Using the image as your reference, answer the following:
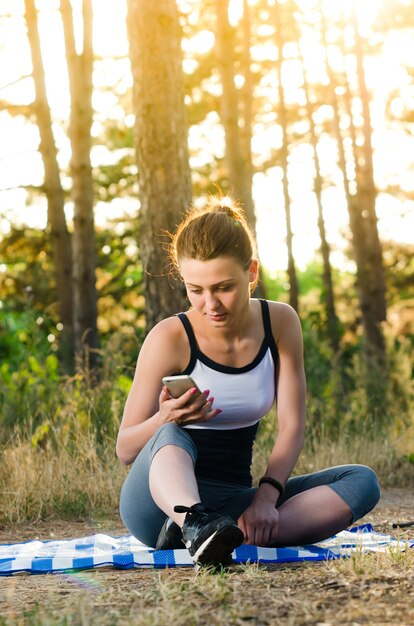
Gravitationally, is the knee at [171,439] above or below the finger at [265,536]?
above

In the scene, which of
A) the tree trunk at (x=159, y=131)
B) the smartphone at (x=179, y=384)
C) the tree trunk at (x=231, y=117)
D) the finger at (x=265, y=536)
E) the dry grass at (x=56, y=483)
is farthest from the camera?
the tree trunk at (x=231, y=117)

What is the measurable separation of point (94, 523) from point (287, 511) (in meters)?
1.92

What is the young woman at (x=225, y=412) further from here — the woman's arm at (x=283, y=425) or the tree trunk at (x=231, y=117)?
the tree trunk at (x=231, y=117)

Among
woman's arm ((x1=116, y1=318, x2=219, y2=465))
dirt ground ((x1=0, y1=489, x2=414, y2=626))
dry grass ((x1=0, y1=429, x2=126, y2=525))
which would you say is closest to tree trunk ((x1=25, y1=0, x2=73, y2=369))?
dry grass ((x1=0, y1=429, x2=126, y2=525))

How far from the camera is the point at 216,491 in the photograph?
4207mm

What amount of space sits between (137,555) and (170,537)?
7.2 inches

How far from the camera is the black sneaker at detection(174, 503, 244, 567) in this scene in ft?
11.2

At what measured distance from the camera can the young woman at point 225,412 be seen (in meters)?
3.93

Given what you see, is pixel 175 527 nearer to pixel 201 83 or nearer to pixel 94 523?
pixel 94 523

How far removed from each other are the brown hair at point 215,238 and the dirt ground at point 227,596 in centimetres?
118

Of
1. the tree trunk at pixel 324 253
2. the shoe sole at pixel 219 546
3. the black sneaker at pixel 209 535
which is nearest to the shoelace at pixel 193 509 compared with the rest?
the black sneaker at pixel 209 535

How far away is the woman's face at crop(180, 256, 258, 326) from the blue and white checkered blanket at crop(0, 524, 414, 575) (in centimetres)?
92

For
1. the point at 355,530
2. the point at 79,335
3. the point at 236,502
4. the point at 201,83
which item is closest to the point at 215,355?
the point at 236,502

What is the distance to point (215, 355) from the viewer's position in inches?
166
